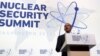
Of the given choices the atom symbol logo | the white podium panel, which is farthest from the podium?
the atom symbol logo

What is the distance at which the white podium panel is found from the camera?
6.12ft

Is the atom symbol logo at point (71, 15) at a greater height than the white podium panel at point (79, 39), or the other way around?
the atom symbol logo at point (71, 15)

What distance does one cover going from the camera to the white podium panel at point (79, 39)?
186cm

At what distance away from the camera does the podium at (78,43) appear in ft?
6.13

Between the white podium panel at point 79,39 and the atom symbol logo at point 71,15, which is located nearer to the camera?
the white podium panel at point 79,39

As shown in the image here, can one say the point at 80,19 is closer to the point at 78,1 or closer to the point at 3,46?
the point at 78,1

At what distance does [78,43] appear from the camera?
1864mm

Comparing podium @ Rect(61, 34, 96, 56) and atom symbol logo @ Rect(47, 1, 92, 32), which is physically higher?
atom symbol logo @ Rect(47, 1, 92, 32)

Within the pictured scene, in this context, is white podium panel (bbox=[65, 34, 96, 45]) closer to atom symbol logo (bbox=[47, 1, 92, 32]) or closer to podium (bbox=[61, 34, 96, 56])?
podium (bbox=[61, 34, 96, 56])

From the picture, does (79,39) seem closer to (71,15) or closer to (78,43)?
(78,43)

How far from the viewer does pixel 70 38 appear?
1.88 meters

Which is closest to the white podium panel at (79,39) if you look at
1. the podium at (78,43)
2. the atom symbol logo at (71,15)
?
the podium at (78,43)

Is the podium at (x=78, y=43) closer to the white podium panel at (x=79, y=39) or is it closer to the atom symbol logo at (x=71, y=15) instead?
the white podium panel at (x=79, y=39)

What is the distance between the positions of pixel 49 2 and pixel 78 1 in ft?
1.74
